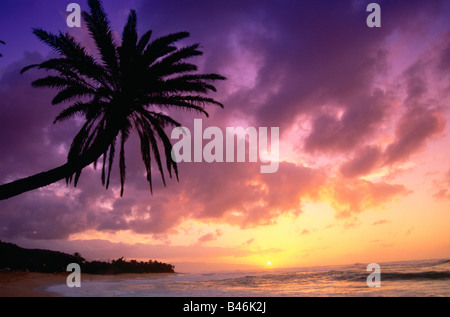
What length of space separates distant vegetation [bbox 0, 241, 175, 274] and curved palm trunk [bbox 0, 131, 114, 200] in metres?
17.0

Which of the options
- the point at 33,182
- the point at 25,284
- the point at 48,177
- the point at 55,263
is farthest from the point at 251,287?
the point at 55,263

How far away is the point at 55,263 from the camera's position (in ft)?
82.5

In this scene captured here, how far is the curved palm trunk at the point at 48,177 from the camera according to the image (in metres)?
8.98

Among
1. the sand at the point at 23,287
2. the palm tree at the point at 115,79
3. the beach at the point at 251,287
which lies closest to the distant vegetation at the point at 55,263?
the beach at the point at 251,287

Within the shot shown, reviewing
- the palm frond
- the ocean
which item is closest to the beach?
the ocean

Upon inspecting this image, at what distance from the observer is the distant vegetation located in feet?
77.9

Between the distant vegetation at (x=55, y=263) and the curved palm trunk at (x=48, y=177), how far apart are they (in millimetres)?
17009

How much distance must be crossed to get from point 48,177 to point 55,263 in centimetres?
2015

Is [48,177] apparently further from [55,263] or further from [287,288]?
[55,263]

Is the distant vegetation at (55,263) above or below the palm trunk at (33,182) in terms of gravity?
below

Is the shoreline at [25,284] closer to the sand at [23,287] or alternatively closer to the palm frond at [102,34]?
the sand at [23,287]
